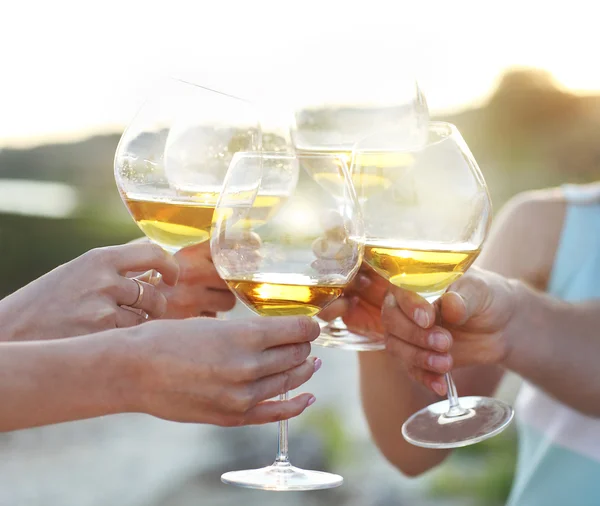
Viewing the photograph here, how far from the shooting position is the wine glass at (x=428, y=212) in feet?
6.26

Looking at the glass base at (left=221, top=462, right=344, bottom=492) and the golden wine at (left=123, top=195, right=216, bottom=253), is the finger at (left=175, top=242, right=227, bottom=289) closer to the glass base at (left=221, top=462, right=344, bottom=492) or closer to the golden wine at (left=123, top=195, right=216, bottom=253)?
the golden wine at (left=123, top=195, right=216, bottom=253)

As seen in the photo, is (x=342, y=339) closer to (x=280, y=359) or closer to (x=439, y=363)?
(x=439, y=363)

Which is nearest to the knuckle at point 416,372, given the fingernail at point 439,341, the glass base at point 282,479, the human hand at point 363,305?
the fingernail at point 439,341

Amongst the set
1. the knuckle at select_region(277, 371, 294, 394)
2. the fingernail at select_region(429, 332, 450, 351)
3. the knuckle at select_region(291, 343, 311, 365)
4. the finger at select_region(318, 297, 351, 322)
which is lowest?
the finger at select_region(318, 297, 351, 322)

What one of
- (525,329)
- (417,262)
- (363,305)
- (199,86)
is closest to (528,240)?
(525,329)

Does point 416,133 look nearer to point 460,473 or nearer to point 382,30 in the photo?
point 382,30

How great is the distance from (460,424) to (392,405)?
0.85 m

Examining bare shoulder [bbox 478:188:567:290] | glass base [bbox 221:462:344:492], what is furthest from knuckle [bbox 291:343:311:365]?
bare shoulder [bbox 478:188:567:290]

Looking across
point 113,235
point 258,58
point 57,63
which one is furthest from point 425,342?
point 57,63

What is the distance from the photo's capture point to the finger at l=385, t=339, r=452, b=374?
2.13 metres

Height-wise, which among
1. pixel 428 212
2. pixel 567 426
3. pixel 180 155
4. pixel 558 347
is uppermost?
pixel 180 155

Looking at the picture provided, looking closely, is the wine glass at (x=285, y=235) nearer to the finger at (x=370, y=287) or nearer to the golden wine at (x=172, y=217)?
the golden wine at (x=172, y=217)

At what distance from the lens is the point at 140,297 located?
193 cm

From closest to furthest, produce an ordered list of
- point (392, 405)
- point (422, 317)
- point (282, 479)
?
point (282, 479), point (422, 317), point (392, 405)
